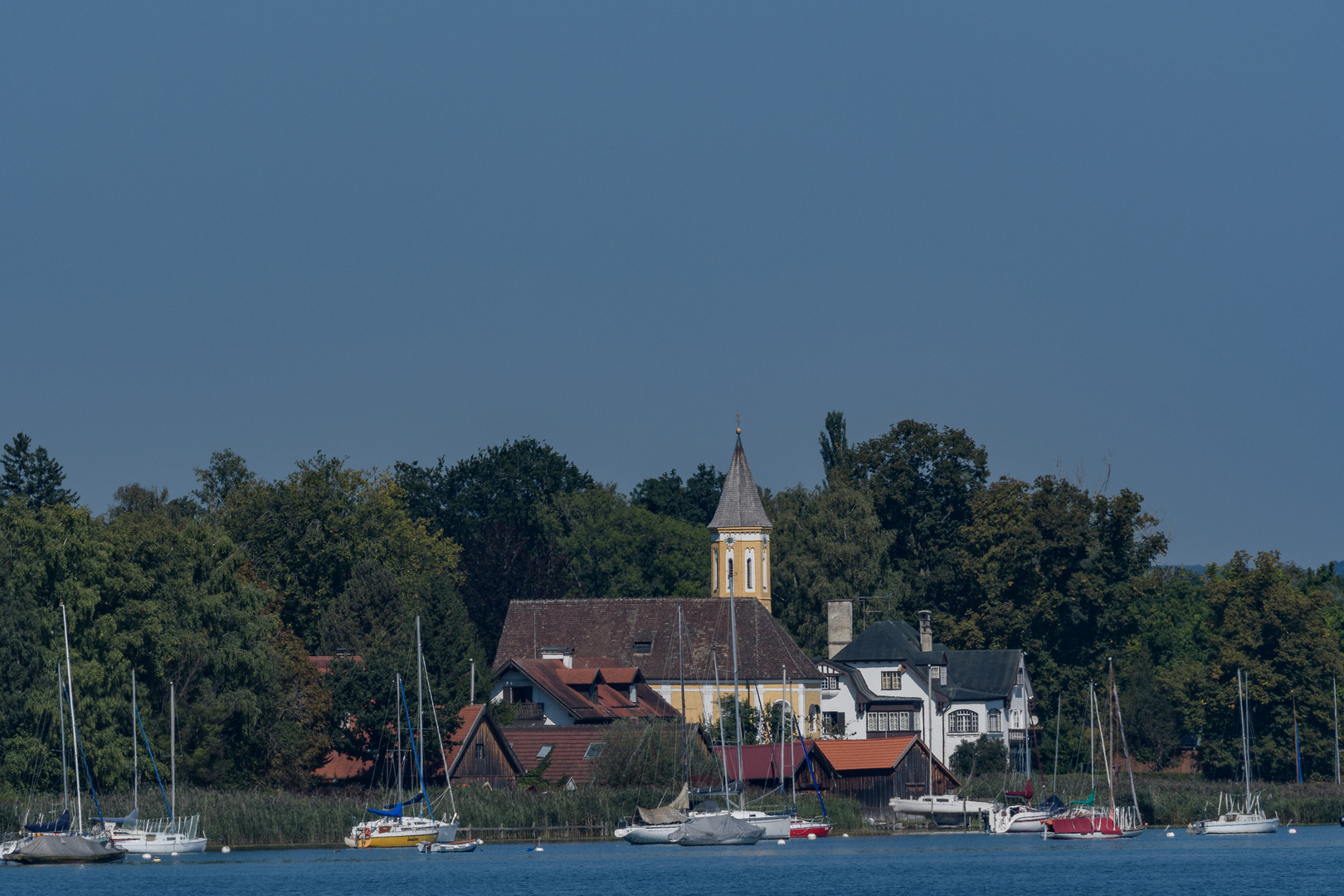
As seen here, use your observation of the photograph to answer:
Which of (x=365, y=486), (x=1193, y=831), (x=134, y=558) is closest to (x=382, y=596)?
(x=365, y=486)

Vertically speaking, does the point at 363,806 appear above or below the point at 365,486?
below

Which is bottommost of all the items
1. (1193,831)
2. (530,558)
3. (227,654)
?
(1193,831)

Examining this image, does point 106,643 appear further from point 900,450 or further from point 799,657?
point 900,450

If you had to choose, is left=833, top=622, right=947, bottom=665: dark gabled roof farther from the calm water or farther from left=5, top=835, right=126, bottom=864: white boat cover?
left=5, top=835, right=126, bottom=864: white boat cover

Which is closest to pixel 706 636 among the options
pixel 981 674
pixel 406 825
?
pixel 981 674

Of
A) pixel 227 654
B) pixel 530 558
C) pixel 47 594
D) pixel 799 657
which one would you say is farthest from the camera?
pixel 530 558

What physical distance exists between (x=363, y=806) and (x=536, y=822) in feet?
22.5

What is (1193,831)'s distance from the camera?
86688mm

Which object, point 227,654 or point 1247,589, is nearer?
point 227,654

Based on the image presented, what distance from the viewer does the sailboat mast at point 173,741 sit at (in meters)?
72.8

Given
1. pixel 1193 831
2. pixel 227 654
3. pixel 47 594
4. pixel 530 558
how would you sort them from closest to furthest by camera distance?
pixel 47 594
pixel 227 654
pixel 1193 831
pixel 530 558

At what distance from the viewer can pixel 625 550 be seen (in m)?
139

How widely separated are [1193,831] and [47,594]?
158ft

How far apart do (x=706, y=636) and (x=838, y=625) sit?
1130 cm
